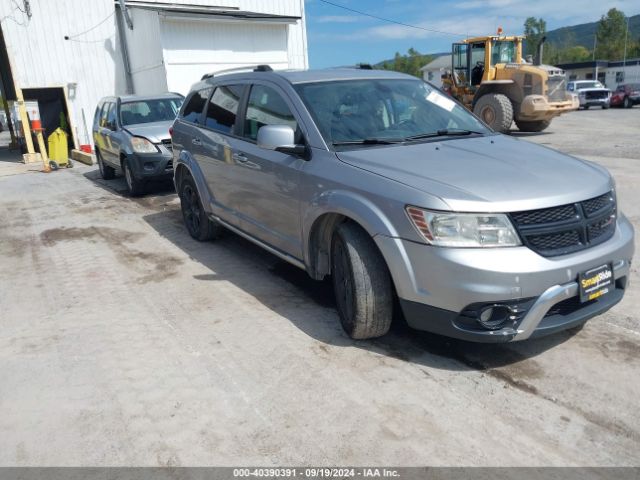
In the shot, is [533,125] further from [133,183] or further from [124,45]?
[124,45]

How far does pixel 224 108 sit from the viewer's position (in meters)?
5.38

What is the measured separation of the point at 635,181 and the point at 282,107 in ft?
21.2

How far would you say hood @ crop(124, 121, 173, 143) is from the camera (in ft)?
30.7

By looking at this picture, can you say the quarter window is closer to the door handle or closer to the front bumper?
the door handle

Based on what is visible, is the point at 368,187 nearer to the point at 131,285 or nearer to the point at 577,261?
the point at 577,261

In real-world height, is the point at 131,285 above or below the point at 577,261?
Answer: below

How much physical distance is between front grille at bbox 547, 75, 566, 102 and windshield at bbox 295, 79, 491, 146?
13849 millimetres

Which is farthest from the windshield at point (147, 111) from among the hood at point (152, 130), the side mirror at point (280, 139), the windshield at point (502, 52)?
the windshield at point (502, 52)

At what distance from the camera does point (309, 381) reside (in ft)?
10.7

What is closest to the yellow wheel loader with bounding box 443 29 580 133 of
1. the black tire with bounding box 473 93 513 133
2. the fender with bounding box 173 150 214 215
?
the black tire with bounding box 473 93 513 133

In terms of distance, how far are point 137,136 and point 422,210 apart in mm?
7641

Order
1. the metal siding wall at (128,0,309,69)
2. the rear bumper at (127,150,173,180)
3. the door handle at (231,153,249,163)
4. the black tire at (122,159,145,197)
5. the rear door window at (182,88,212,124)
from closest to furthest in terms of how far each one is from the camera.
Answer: the door handle at (231,153,249,163)
the rear door window at (182,88,212,124)
the rear bumper at (127,150,173,180)
the black tire at (122,159,145,197)
the metal siding wall at (128,0,309,69)

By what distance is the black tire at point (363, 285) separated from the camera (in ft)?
11.1

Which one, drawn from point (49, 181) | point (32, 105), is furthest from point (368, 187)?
point (32, 105)
